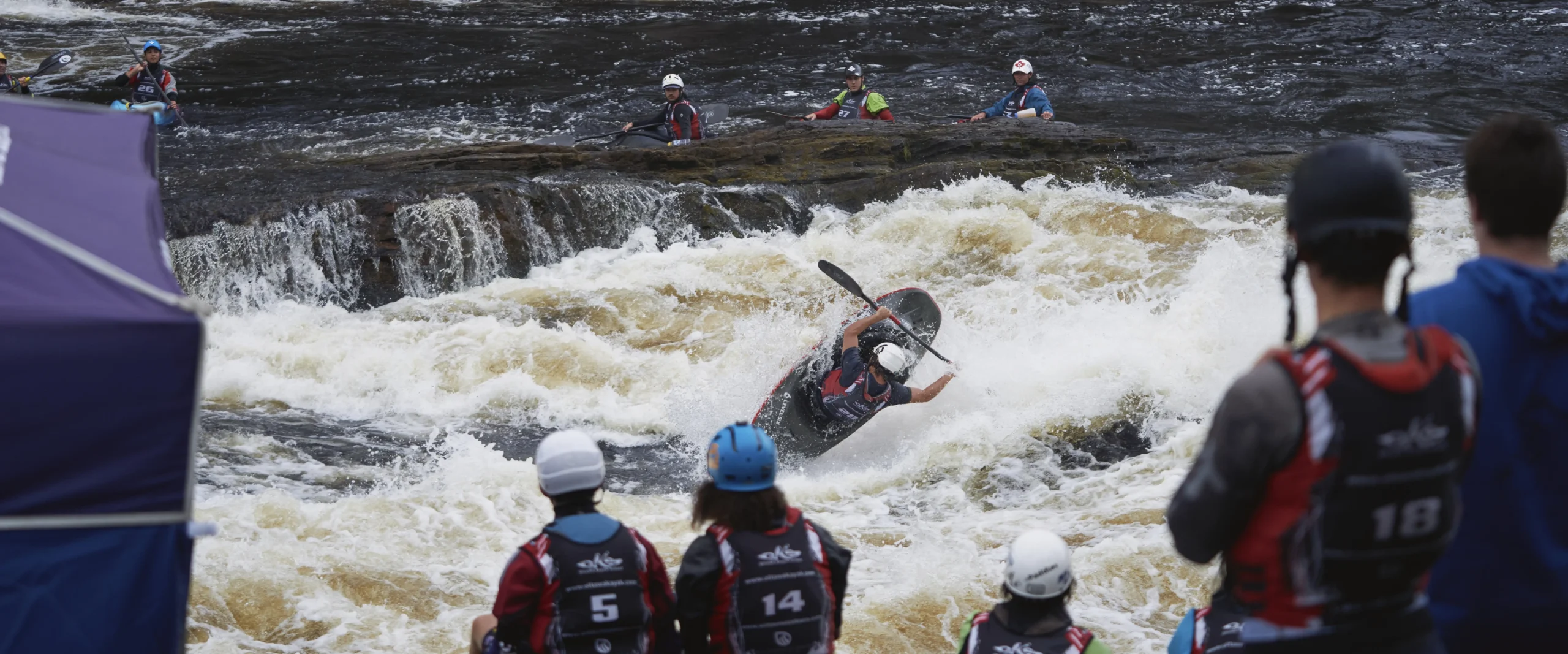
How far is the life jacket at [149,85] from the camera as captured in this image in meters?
14.0

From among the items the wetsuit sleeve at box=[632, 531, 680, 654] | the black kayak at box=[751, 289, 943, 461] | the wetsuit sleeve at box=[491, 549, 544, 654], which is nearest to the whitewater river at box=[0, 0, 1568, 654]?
the black kayak at box=[751, 289, 943, 461]

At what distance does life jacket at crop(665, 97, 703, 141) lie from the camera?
43.3 feet

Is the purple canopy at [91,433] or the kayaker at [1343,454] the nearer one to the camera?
the kayaker at [1343,454]

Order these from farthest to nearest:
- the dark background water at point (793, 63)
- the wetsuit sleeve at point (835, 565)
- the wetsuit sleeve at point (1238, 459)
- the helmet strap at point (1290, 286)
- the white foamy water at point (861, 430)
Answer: the dark background water at point (793, 63) < the white foamy water at point (861, 430) < the wetsuit sleeve at point (835, 565) < the helmet strap at point (1290, 286) < the wetsuit sleeve at point (1238, 459)

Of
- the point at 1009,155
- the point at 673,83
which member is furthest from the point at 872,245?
the point at 673,83

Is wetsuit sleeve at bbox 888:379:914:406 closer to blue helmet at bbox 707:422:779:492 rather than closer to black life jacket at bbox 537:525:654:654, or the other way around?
blue helmet at bbox 707:422:779:492

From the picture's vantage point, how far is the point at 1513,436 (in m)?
1.83

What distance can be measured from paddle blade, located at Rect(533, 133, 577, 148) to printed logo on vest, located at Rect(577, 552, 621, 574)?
1142cm

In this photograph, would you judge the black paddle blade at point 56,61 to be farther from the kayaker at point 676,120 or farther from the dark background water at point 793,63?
the kayaker at point 676,120

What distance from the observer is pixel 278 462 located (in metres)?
7.03

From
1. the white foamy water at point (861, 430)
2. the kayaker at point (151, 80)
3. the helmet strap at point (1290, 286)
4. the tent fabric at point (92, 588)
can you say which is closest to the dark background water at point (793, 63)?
the kayaker at point (151, 80)

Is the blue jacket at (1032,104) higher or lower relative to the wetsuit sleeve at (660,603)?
lower

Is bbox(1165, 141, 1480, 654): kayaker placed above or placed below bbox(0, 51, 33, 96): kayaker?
above

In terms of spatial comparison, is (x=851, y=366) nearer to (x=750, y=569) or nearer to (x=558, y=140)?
(x=750, y=569)
